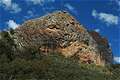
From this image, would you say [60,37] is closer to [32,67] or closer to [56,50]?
[56,50]

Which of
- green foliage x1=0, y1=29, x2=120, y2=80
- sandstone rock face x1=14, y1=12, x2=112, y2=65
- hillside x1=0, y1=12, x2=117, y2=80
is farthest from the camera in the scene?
sandstone rock face x1=14, y1=12, x2=112, y2=65

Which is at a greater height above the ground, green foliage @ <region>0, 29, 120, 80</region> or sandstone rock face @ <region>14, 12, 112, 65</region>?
sandstone rock face @ <region>14, 12, 112, 65</region>

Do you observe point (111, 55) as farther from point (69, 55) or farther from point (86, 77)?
point (86, 77)

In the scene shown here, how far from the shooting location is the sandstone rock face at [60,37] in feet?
234

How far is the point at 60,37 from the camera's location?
7300cm

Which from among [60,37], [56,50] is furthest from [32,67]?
[60,37]

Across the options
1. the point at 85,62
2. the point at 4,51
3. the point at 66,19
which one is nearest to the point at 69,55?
the point at 85,62

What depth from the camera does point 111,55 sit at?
278 feet

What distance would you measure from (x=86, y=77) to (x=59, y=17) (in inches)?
948

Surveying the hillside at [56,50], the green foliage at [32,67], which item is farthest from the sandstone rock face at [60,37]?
the green foliage at [32,67]

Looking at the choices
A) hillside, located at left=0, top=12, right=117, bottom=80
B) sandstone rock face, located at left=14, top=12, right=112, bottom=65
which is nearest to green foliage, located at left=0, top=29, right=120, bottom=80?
hillside, located at left=0, top=12, right=117, bottom=80

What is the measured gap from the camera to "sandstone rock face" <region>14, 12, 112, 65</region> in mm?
71250

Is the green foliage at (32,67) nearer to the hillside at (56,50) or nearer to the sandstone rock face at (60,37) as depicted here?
the hillside at (56,50)

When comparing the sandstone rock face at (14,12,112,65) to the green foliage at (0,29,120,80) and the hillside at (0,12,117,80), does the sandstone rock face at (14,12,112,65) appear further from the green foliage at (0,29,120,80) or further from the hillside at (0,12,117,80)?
the green foliage at (0,29,120,80)
